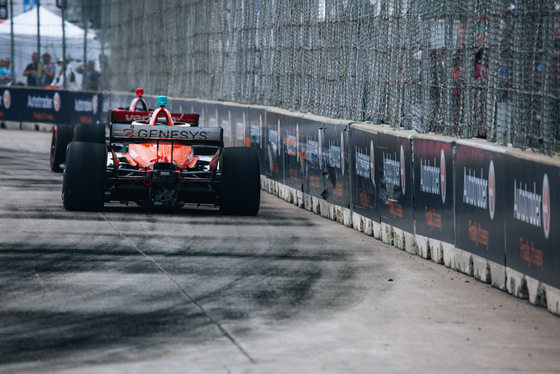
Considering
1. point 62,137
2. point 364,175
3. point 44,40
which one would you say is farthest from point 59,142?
point 44,40

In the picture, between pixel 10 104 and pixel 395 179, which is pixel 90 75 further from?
pixel 395 179

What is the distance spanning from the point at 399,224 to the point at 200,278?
3476 millimetres

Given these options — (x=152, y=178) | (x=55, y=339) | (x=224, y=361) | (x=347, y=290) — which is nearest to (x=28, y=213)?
(x=152, y=178)

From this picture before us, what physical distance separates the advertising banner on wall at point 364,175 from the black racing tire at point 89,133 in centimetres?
671

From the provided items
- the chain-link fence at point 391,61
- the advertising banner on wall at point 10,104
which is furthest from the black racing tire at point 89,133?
the advertising banner on wall at point 10,104

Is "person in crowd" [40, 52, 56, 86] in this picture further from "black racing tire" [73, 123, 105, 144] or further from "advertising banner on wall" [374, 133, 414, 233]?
"advertising banner on wall" [374, 133, 414, 233]

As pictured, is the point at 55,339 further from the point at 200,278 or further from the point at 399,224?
the point at 399,224

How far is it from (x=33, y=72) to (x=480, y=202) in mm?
32480

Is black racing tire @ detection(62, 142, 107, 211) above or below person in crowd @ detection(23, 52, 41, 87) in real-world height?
below

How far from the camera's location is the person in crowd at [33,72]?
130ft

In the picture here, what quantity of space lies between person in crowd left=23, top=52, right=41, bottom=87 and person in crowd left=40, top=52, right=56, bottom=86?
Result: 152 mm

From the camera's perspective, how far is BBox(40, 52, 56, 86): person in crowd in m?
39.7

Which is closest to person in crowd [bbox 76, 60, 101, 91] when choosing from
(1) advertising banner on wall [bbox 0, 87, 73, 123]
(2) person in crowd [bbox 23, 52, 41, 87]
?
(2) person in crowd [bbox 23, 52, 41, 87]

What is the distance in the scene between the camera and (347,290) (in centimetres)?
899
